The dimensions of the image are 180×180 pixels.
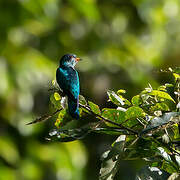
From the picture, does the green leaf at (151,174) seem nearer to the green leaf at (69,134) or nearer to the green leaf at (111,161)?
the green leaf at (111,161)

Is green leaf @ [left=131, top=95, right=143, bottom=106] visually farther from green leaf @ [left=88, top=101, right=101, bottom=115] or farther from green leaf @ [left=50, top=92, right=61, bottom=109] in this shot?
green leaf @ [left=50, top=92, right=61, bottom=109]

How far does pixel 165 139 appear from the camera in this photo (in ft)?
4.58

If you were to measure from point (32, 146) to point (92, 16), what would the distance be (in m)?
1.59

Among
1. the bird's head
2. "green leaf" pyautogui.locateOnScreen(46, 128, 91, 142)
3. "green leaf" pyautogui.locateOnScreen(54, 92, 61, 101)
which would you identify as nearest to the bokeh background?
the bird's head

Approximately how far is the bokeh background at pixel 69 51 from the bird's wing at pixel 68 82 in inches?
106

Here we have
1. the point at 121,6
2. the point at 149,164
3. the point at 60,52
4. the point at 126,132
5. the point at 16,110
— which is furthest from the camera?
the point at 121,6

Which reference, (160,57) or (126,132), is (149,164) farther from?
(160,57)

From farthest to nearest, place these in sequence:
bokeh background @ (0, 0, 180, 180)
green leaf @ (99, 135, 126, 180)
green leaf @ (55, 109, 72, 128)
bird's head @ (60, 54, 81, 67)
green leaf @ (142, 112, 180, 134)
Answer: bokeh background @ (0, 0, 180, 180) → bird's head @ (60, 54, 81, 67) → green leaf @ (55, 109, 72, 128) → green leaf @ (99, 135, 126, 180) → green leaf @ (142, 112, 180, 134)

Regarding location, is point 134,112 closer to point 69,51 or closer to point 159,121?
point 159,121

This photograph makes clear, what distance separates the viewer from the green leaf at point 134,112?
1.35 metres

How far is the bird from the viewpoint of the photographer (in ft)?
→ 4.78

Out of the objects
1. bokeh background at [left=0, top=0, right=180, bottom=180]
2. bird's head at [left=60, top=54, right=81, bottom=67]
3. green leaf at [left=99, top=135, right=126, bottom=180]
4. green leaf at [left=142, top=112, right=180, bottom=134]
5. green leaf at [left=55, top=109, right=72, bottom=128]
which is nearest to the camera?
green leaf at [left=142, top=112, right=180, bottom=134]

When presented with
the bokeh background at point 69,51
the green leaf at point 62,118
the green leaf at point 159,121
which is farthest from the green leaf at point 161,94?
the bokeh background at point 69,51

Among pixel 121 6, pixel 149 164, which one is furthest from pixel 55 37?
pixel 149 164
